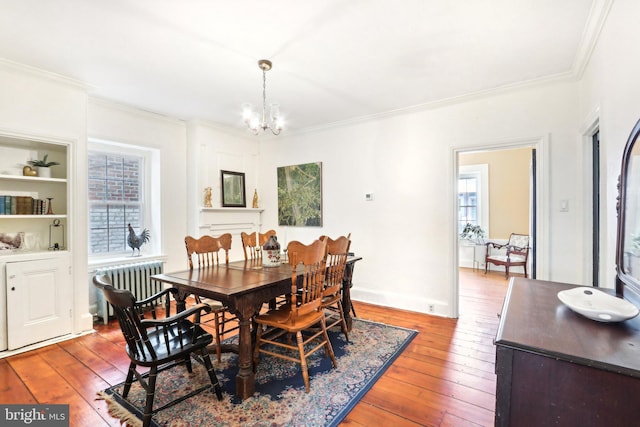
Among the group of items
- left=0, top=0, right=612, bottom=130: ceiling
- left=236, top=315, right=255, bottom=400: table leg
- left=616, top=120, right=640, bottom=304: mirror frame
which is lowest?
left=236, top=315, right=255, bottom=400: table leg

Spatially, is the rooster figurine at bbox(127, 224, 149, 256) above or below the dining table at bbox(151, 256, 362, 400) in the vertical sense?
above

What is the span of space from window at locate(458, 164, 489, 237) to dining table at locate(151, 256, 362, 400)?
17.4 ft

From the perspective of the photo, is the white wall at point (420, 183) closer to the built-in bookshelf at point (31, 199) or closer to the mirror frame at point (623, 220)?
the mirror frame at point (623, 220)

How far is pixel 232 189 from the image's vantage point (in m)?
4.88

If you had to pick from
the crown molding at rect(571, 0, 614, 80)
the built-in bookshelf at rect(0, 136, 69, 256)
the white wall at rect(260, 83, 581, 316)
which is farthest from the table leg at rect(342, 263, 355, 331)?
the built-in bookshelf at rect(0, 136, 69, 256)

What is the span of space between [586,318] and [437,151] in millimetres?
2792

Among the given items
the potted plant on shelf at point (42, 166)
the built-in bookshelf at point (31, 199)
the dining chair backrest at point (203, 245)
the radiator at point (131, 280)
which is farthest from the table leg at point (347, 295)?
the potted plant on shelf at point (42, 166)

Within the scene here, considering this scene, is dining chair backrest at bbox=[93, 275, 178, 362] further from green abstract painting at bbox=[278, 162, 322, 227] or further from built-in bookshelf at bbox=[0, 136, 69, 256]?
green abstract painting at bbox=[278, 162, 322, 227]

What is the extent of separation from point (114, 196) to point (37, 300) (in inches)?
58.3

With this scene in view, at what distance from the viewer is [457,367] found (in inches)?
96.0

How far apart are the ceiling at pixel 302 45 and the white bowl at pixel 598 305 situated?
1.84 metres

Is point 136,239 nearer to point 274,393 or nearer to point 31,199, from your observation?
point 31,199

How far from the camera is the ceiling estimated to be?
2.00 meters

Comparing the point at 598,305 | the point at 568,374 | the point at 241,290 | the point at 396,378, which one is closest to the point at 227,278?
the point at 241,290
